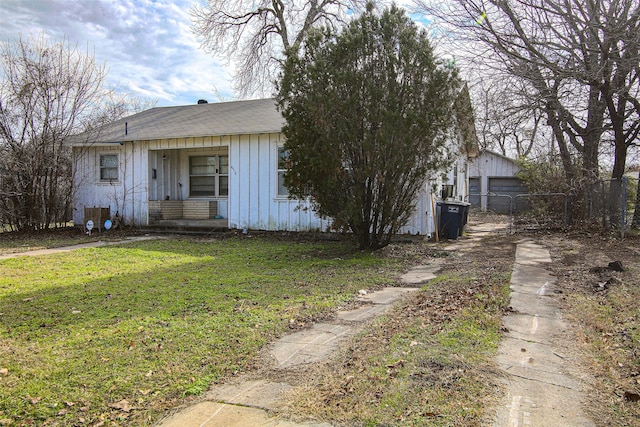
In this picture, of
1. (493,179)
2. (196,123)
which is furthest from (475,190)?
(196,123)

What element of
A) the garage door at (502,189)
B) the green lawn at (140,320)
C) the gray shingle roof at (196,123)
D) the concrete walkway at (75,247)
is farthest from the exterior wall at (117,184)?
the garage door at (502,189)

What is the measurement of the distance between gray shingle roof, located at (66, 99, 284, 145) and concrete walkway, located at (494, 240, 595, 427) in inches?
355

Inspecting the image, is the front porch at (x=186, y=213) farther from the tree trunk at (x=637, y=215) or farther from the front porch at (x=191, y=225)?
the tree trunk at (x=637, y=215)

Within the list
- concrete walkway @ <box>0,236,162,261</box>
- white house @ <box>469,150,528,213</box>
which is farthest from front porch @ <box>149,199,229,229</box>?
white house @ <box>469,150,528,213</box>

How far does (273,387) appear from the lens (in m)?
3.17

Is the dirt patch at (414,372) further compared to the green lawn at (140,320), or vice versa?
the green lawn at (140,320)

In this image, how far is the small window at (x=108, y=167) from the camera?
15.0 metres

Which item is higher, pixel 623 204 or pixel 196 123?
pixel 196 123

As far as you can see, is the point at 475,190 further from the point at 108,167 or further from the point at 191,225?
the point at 108,167

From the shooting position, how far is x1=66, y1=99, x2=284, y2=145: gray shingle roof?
13.3 metres

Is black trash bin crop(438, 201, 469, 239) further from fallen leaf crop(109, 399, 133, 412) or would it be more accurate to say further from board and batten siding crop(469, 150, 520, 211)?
board and batten siding crop(469, 150, 520, 211)

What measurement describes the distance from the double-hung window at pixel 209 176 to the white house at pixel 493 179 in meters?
16.3

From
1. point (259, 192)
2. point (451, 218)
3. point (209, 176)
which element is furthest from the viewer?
point (209, 176)

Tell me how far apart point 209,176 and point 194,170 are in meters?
0.65
